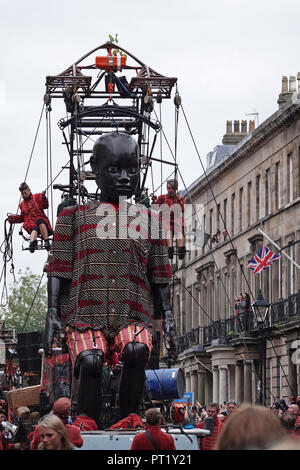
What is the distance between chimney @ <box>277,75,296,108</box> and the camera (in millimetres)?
61188

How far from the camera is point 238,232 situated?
66.2 meters

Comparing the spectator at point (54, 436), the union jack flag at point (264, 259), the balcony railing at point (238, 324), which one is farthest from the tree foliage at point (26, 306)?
the spectator at point (54, 436)

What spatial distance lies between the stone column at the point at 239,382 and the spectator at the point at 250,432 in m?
57.0

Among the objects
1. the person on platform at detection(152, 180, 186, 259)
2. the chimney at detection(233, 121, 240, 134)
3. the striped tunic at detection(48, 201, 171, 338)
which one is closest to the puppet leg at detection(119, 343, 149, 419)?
the striped tunic at detection(48, 201, 171, 338)

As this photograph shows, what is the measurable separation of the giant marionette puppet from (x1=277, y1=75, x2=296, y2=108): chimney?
163ft

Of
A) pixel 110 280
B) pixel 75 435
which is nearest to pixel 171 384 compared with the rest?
pixel 110 280

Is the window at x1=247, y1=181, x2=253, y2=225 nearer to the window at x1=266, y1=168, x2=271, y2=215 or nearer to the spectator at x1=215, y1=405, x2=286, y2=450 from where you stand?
the window at x1=266, y1=168, x2=271, y2=215

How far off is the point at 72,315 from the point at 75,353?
1.63 ft

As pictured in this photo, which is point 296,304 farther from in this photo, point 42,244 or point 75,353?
point 75,353

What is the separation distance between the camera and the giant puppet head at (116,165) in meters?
12.0

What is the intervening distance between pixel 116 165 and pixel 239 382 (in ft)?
169

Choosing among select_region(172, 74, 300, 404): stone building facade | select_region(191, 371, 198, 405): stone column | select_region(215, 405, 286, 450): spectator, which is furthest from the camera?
select_region(191, 371, 198, 405): stone column

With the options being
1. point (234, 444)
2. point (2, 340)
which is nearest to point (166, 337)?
point (234, 444)

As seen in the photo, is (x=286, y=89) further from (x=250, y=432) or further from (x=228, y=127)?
(x=250, y=432)
